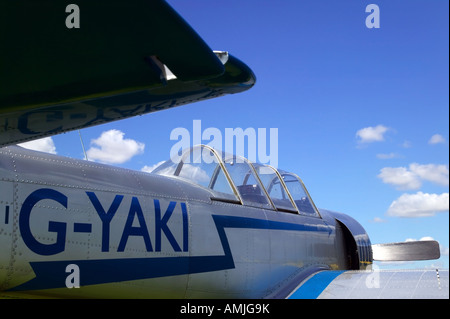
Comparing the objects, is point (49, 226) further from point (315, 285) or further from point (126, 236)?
point (315, 285)

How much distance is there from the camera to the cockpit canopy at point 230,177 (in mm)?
5836

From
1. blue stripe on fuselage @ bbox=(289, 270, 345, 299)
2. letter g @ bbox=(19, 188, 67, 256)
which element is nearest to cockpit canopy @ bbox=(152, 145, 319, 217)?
blue stripe on fuselage @ bbox=(289, 270, 345, 299)

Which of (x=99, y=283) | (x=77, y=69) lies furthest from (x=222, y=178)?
(x=77, y=69)

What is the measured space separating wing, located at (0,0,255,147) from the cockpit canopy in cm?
409

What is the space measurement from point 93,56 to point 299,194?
21.0 ft

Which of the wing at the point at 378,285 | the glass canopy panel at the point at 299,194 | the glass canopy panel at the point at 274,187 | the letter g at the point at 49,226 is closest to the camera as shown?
the letter g at the point at 49,226

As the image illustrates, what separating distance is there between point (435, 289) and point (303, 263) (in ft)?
5.91

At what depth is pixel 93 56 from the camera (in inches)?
54.9

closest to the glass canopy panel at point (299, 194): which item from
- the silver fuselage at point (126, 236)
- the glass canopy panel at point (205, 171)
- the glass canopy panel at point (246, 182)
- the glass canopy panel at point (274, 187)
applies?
the glass canopy panel at point (274, 187)

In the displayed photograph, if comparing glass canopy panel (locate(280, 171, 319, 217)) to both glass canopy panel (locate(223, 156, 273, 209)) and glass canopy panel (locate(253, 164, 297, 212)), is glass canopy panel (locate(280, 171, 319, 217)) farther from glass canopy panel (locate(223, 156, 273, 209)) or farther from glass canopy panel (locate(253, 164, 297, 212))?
glass canopy panel (locate(223, 156, 273, 209))

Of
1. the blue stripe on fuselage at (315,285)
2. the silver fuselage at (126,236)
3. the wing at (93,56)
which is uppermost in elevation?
the wing at (93,56)

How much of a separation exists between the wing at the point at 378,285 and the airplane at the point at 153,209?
0.08 ft

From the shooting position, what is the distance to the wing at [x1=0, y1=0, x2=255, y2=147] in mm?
1320

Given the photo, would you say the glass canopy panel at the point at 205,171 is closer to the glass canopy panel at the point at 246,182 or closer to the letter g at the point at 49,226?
the glass canopy panel at the point at 246,182
